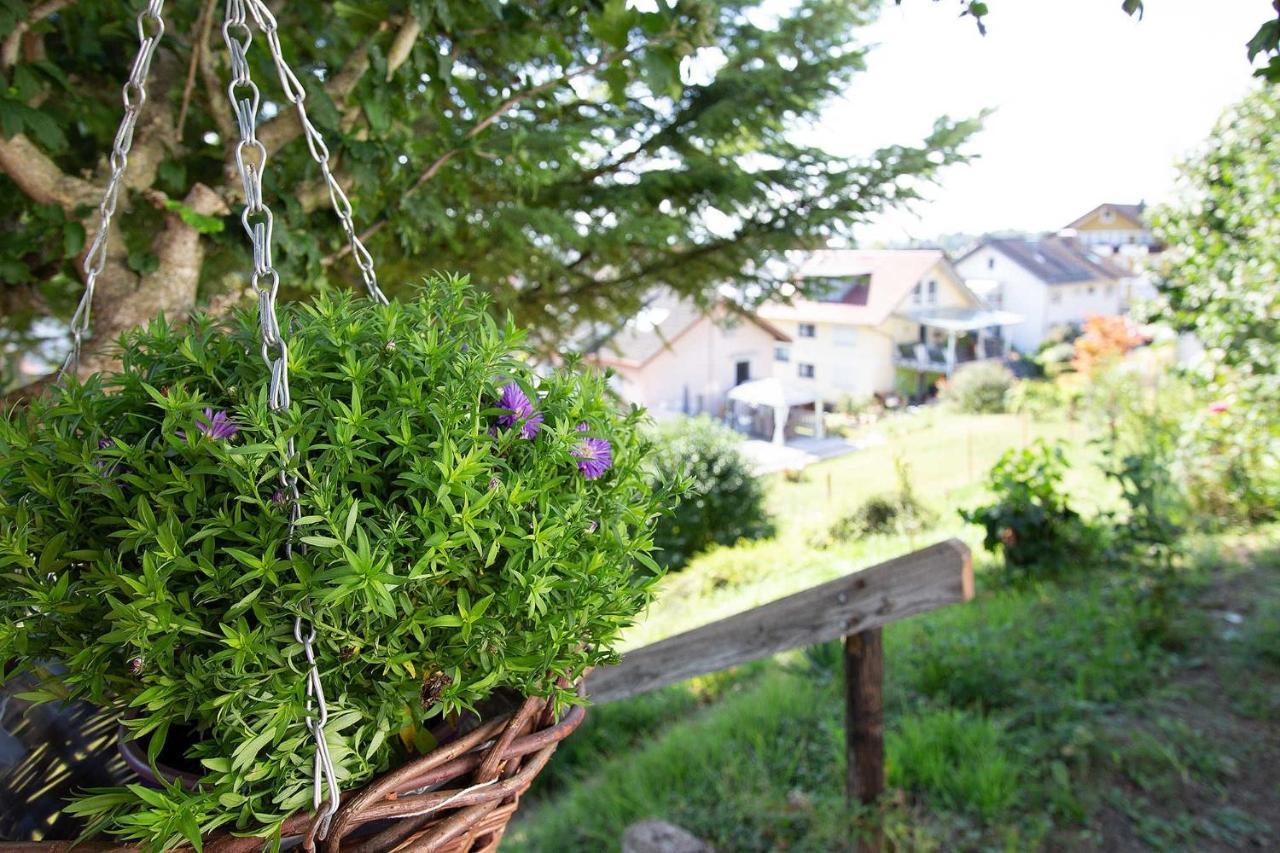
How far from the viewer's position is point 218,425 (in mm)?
625

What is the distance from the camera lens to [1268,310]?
16.7ft

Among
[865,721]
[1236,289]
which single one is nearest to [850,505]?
[1236,289]

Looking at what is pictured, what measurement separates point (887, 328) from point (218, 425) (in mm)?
13151

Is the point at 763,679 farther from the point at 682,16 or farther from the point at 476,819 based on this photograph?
the point at 476,819

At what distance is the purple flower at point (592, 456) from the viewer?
74 centimetres

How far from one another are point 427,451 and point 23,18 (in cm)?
128

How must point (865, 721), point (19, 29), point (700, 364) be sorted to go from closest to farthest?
point (19, 29) → point (865, 721) → point (700, 364)

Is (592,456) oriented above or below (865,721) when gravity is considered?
above

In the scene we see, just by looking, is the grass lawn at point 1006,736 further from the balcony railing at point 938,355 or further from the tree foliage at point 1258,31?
the balcony railing at point 938,355

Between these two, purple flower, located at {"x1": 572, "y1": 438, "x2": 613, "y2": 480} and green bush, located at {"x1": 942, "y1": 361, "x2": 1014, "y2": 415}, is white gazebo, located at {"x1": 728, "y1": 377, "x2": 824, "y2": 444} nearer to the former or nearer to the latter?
green bush, located at {"x1": 942, "y1": 361, "x2": 1014, "y2": 415}

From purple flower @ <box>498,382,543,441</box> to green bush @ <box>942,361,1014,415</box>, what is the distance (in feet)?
53.3

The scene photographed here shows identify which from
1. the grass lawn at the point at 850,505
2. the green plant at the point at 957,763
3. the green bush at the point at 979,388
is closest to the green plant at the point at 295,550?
the green plant at the point at 957,763

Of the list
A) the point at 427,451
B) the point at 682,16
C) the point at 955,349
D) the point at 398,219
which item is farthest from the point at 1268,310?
the point at 955,349

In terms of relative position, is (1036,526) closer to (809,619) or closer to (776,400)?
(809,619)
